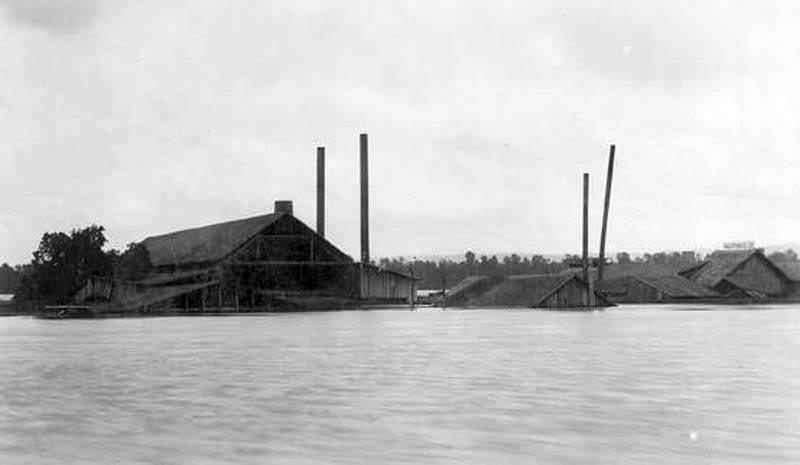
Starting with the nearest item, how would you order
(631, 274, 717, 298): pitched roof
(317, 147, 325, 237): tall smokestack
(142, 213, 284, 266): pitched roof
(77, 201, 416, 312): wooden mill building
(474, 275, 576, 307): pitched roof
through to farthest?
(77, 201, 416, 312): wooden mill building < (142, 213, 284, 266): pitched roof < (317, 147, 325, 237): tall smokestack < (474, 275, 576, 307): pitched roof < (631, 274, 717, 298): pitched roof

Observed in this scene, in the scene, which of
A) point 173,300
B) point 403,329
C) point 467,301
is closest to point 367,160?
point 467,301

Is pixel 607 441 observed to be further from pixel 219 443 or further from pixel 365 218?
pixel 365 218

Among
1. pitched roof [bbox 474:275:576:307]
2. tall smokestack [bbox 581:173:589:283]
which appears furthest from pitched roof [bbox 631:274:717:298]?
pitched roof [bbox 474:275:576:307]

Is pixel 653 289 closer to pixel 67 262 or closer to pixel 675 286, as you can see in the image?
pixel 675 286

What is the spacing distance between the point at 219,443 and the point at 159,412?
3258 mm

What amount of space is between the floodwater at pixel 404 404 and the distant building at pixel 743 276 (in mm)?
72175

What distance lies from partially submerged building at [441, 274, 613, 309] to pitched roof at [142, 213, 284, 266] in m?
20.4

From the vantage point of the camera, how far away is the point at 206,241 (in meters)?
78.1

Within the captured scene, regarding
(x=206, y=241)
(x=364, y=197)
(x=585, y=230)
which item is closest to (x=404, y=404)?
(x=206, y=241)

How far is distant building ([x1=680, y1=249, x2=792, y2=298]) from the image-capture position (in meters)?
100

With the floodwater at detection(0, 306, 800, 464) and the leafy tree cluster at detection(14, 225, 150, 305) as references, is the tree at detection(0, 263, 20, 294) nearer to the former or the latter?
the leafy tree cluster at detection(14, 225, 150, 305)

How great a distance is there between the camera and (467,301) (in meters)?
87.0

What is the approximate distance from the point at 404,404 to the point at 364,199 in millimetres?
65970

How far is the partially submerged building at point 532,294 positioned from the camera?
80.5 m
